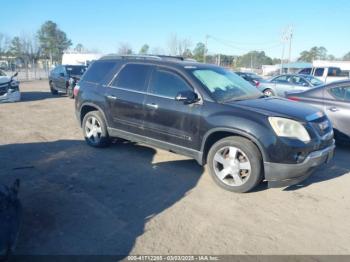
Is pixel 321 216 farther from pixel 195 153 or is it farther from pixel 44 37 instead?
pixel 44 37

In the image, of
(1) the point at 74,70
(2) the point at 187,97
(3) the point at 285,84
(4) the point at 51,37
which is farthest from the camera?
(4) the point at 51,37

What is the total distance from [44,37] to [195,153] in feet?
258

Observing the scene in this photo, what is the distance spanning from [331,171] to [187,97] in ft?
9.55

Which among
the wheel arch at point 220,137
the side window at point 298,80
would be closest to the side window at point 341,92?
the wheel arch at point 220,137

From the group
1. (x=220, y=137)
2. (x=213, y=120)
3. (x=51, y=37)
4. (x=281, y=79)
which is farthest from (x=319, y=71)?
(x=51, y=37)

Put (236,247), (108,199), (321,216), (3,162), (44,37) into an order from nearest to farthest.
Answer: (236,247) → (321,216) → (108,199) → (3,162) → (44,37)

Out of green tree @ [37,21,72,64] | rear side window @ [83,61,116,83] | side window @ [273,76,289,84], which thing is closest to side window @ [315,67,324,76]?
side window @ [273,76,289,84]

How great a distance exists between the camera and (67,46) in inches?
3091

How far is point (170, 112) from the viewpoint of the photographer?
16.6 ft

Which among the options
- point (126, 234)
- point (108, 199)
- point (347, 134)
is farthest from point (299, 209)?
point (347, 134)

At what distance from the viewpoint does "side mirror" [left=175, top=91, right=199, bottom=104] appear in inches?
185

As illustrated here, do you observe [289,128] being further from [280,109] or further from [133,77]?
[133,77]

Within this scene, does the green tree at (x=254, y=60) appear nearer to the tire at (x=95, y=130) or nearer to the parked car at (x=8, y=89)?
the parked car at (x=8, y=89)

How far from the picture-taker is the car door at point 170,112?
486 centimetres
